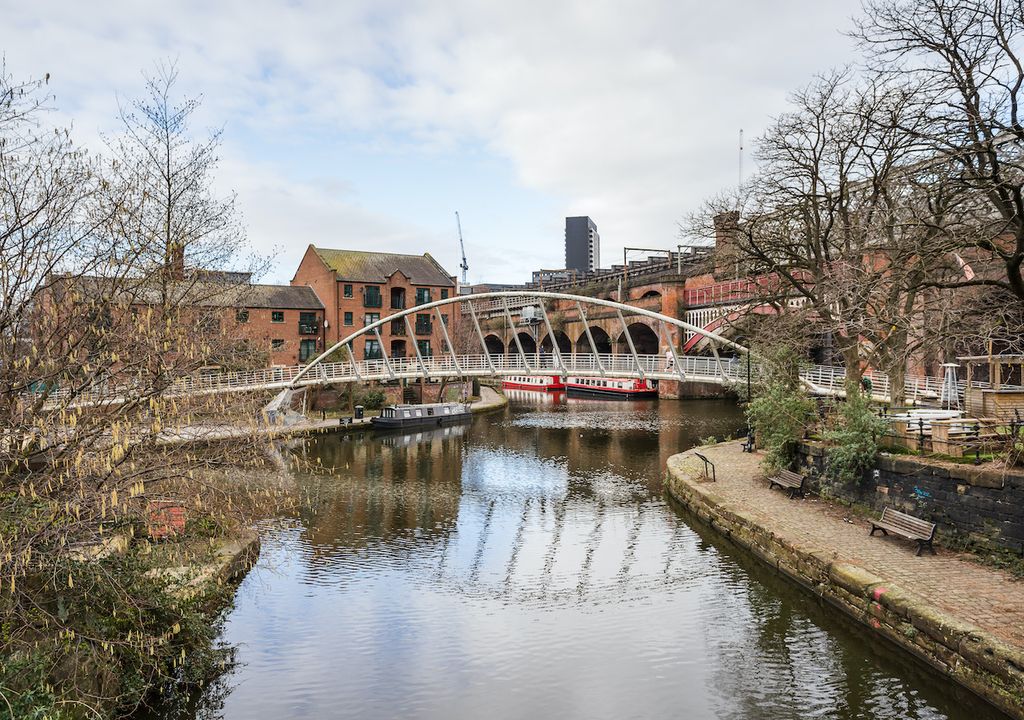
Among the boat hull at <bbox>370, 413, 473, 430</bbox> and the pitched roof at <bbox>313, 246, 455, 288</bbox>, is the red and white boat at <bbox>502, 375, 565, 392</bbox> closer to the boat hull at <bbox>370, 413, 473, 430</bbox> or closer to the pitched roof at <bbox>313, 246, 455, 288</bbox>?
the pitched roof at <bbox>313, 246, 455, 288</bbox>

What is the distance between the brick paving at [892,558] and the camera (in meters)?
8.96

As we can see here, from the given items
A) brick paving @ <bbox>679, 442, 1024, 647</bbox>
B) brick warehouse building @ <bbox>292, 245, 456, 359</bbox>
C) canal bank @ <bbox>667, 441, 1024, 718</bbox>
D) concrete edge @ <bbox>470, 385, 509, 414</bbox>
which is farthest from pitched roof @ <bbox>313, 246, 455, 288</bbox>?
canal bank @ <bbox>667, 441, 1024, 718</bbox>

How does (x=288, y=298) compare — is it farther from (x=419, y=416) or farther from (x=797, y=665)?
(x=797, y=665)

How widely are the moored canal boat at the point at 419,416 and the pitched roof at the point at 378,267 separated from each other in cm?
1304

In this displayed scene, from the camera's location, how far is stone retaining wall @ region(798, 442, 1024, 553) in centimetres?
1069

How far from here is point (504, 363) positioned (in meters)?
39.2

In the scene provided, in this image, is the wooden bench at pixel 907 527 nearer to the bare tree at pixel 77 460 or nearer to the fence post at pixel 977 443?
the fence post at pixel 977 443

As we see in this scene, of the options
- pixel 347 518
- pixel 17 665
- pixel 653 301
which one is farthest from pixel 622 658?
pixel 653 301

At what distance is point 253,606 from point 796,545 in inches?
385

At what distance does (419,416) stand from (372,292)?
1390 centimetres

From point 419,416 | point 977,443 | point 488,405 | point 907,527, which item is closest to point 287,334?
point 419,416

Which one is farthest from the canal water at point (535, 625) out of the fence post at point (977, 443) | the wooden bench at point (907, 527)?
the fence post at point (977, 443)

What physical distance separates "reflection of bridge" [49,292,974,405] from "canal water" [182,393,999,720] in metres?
4.17

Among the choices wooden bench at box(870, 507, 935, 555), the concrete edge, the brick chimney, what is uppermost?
the brick chimney
